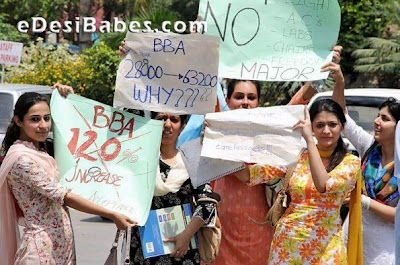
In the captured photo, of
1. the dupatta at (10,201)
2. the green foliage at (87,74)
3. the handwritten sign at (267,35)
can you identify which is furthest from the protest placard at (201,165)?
the green foliage at (87,74)

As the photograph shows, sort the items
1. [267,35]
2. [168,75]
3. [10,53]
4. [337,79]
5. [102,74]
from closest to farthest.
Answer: [168,75] → [337,79] → [267,35] → [10,53] → [102,74]

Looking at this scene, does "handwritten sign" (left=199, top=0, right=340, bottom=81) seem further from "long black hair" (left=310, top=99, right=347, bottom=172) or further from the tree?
the tree

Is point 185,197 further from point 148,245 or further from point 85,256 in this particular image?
point 85,256

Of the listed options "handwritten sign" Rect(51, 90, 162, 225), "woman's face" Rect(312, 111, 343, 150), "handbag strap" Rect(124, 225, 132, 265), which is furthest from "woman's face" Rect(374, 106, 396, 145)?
"handbag strap" Rect(124, 225, 132, 265)

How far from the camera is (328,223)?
182 inches

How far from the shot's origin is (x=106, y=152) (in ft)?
15.4

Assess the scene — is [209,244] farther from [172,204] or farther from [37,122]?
[37,122]

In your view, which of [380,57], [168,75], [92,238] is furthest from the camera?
[380,57]

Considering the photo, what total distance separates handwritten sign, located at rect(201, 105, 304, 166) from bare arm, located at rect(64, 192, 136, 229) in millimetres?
530

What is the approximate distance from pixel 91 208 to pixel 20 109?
673mm

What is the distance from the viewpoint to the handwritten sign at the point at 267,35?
5.02m

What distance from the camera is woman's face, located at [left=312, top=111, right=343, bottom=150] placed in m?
4.70

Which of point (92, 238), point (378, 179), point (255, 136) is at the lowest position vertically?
point (92, 238)

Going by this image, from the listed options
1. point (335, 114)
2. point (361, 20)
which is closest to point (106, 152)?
point (335, 114)
